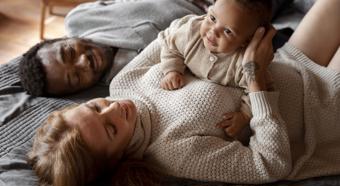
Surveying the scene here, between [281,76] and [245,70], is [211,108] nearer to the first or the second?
[245,70]

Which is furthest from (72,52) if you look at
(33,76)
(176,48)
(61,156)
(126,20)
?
(61,156)

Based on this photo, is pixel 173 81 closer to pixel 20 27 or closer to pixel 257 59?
pixel 257 59

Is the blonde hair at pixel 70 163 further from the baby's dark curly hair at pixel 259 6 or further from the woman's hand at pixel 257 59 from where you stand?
the baby's dark curly hair at pixel 259 6

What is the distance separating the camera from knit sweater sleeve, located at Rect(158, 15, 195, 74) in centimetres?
126

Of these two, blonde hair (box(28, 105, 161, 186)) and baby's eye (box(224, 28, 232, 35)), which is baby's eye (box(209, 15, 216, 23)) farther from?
blonde hair (box(28, 105, 161, 186))

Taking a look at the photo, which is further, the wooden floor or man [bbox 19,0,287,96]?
the wooden floor

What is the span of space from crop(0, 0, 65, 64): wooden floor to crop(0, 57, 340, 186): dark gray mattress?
96cm

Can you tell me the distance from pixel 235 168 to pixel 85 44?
0.77m

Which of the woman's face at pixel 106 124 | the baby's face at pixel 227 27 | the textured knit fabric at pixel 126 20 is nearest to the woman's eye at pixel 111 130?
the woman's face at pixel 106 124

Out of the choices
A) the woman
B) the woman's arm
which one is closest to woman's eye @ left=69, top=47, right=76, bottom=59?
the woman

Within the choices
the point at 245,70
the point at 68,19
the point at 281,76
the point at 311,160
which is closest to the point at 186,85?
the point at 245,70

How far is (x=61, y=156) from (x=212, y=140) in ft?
1.25

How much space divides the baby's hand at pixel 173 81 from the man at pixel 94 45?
1.31 ft

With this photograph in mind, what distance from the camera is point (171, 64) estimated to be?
4.12ft
